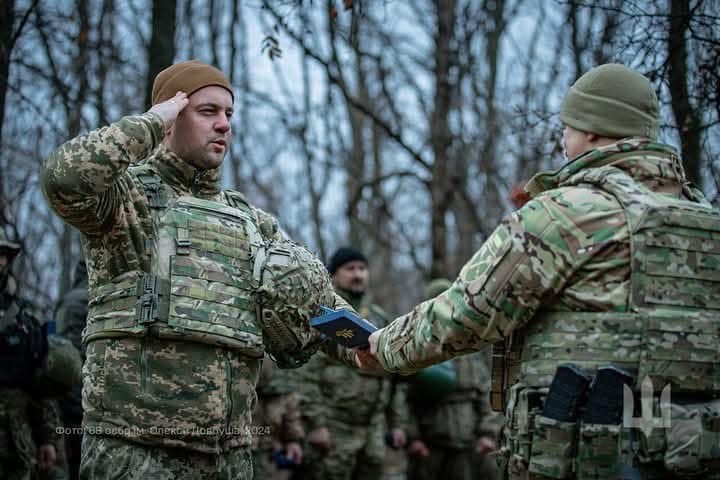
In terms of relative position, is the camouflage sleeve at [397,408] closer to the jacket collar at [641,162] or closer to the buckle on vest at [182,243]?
the buckle on vest at [182,243]

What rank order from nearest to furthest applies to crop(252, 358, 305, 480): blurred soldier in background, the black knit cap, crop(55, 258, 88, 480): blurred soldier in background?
1. crop(55, 258, 88, 480): blurred soldier in background
2. crop(252, 358, 305, 480): blurred soldier in background
3. the black knit cap

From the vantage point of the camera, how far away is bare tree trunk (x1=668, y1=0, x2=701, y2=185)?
246 inches

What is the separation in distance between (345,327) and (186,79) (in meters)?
1.44

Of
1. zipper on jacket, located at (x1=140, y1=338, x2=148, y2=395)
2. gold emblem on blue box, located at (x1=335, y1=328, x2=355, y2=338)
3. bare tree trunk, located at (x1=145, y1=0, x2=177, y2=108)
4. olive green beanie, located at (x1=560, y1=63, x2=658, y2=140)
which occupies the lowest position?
zipper on jacket, located at (x1=140, y1=338, x2=148, y2=395)

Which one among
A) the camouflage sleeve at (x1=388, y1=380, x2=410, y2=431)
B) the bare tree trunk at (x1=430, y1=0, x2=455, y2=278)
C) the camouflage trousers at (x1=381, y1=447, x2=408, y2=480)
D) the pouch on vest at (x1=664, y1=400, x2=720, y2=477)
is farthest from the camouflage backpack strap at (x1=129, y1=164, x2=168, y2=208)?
the camouflage trousers at (x1=381, y1=447, x2=408, y2=480)

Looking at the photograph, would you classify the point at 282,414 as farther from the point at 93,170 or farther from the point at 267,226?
the point at 93,170

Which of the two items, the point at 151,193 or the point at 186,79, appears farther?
the point at 186,79

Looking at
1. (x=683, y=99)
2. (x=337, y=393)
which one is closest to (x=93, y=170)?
(x=683, y=99)

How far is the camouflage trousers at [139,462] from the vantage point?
3.92 meters

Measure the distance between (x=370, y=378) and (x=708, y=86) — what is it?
4159 mm

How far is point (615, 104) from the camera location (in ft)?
11.7

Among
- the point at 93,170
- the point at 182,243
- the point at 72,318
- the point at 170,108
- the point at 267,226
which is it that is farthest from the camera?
the point at 72,318

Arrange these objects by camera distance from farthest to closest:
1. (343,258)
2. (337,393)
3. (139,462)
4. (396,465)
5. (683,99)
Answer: (396,465)
(343,258)
(337,393)
(683,99)
(139,462)

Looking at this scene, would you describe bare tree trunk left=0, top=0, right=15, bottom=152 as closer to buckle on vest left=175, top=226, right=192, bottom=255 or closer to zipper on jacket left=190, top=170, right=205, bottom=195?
zipper on jacket left=190, top=170, right=205, bottom=195
